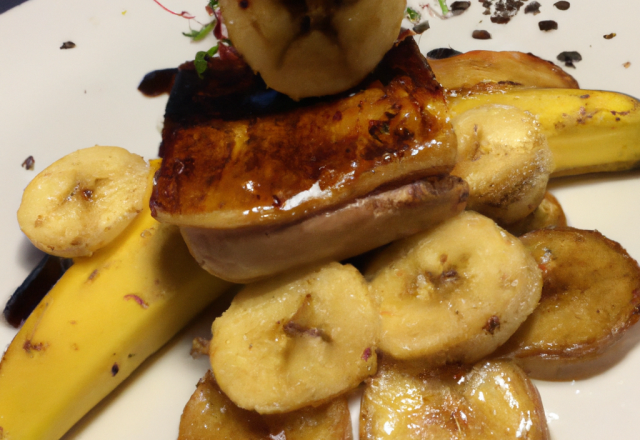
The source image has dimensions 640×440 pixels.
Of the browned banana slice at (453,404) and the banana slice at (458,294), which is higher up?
the banana slice at (458,294)

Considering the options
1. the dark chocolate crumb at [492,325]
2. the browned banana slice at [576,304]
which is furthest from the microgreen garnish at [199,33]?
the dark chocolate crumb at [492,325]

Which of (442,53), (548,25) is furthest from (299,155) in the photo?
(548,25)

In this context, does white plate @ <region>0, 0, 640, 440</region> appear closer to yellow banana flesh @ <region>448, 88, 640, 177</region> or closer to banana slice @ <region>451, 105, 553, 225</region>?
yellow banana flesh @ <region>448, 88, 640, 177</region>

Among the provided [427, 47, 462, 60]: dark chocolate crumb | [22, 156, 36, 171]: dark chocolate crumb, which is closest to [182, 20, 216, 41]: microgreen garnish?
[22, 156, 36, 171]: dark chocolate crumb

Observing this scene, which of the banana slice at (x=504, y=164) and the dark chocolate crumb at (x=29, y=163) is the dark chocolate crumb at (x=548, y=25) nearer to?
the banana slice at (x=504, y=164)

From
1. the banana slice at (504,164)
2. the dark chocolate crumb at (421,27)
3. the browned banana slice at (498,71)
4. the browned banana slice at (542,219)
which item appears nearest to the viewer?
the banana slice at (504,164)

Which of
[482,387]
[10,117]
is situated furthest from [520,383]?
[10,117]
